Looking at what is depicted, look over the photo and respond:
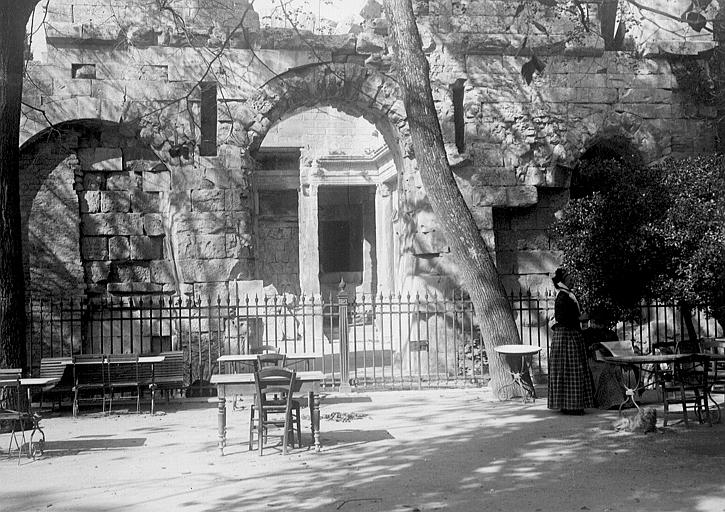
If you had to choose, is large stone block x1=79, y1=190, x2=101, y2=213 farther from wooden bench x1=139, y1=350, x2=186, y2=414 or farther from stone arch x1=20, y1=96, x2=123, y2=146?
wooden bench x1=139, y1=350, x2=186, y2=414

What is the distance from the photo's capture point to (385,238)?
23.6 m

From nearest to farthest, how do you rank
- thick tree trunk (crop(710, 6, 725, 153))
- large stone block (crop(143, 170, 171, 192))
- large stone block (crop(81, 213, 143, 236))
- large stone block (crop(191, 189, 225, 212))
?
large stone block (crop(191, 189, 225, 212)), large stone block (crop(81, 213, 143, 236)), large stone block (crop(143, 170, 171, 192)), thick tree trunk (crop(710, 6, 725, 153))

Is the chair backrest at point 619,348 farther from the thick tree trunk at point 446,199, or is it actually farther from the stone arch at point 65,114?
the stone arch at point 65,114

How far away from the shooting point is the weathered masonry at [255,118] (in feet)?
44.1

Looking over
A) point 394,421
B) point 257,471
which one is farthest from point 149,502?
point 394,421

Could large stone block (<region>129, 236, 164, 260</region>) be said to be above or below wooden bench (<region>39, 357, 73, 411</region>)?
above

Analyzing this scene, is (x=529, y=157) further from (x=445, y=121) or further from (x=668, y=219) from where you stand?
(x=668, y=219)

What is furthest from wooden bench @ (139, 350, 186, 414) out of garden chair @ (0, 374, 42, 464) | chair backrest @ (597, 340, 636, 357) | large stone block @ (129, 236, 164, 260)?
chair backrest @ (597, 340, 636, 357)

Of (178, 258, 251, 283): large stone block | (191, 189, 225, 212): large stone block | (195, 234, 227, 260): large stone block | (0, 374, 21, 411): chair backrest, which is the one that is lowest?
(0, 374, 21, 411): chair backrest

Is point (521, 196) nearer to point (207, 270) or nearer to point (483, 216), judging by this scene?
point (483, 216)

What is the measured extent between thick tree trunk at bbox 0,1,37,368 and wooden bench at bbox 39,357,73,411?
935mm

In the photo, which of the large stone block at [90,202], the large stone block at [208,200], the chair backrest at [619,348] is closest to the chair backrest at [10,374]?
the large stone block at [208,200]

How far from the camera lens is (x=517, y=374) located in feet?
35.6

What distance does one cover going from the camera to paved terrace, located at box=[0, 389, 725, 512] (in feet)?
18.7
